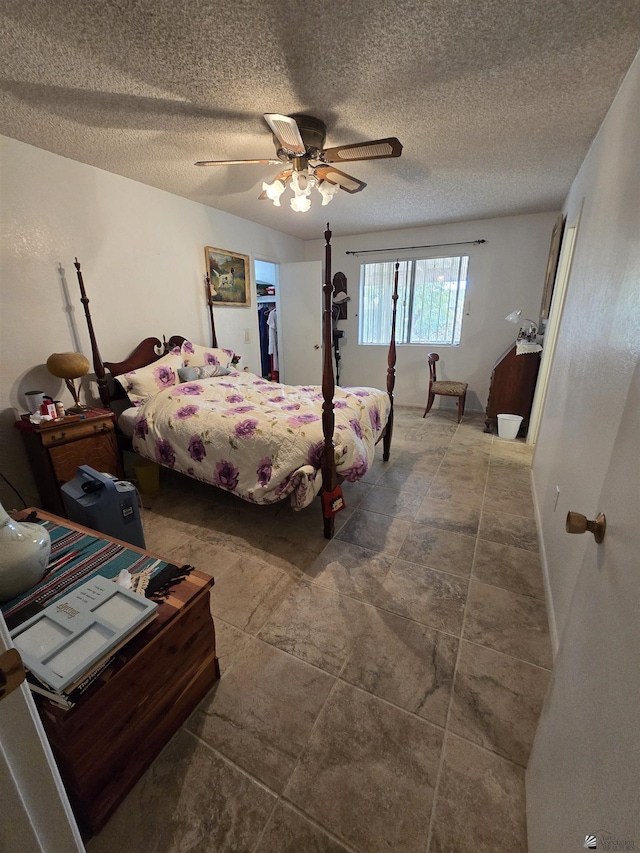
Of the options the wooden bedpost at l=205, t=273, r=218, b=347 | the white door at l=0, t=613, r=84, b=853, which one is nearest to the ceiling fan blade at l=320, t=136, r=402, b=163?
the wooden bedpost at l=205, t=273, r=218, b=347

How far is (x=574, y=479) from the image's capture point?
158cm

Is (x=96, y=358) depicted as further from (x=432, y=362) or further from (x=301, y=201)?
(x=432, y=362)

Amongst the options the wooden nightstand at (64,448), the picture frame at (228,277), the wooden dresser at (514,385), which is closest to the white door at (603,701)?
the wooden nightstand at (64,448)

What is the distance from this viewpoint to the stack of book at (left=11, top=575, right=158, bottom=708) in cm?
83

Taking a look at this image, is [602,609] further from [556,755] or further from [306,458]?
[306,458]

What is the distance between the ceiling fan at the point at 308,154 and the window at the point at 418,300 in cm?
262

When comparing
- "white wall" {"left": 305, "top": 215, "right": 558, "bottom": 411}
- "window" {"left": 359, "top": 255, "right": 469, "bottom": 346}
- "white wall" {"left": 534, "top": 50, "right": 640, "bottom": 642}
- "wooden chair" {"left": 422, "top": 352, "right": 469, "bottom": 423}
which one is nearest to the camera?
"white wall" {"left": 534, "top": 50, "right": 640, "bottom": 642}

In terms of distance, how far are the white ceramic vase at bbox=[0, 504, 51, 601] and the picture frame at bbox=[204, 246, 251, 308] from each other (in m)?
3.28

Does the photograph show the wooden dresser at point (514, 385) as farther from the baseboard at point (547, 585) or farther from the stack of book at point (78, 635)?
the stack of book at point (78, 635)

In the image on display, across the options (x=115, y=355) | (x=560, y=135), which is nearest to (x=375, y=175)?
(x=560, y=135)

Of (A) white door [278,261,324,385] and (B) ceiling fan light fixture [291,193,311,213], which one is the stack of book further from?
(A) white door [278,261,324,385]

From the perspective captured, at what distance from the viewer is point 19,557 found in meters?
1.06

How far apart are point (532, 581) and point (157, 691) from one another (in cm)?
179

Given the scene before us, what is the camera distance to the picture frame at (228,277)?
12.6 ft
